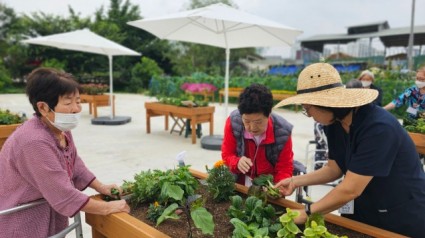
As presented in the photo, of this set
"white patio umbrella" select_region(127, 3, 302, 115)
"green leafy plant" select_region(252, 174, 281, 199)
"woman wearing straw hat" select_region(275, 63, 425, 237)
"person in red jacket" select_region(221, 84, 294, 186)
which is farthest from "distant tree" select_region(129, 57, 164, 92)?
"woman wearing straw hat" select_region(275, 63, 425, 237)

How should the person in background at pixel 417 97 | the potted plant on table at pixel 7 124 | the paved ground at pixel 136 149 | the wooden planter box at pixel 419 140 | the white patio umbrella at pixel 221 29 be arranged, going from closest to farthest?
the wooden planter box at pixel 419 140
the potted plant on table at pixel 7 124
the person in background at pixel 417 97
the paved ground at pixel 136 149
the white patio umbrella at pixel 221 29

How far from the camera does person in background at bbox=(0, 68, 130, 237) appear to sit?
1360mm

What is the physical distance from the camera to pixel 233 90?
47.3ft

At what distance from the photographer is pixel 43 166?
1.35 meters

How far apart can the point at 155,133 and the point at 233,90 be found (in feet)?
24.3

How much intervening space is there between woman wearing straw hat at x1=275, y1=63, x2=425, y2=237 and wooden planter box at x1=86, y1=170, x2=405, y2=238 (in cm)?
12

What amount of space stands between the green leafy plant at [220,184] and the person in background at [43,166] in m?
0.49

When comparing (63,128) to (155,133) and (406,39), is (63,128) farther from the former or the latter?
(406,39)

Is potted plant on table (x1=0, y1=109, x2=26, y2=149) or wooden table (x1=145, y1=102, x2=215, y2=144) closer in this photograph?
potted plant on table (x1=0, y1=109, x2=26, y2=149)

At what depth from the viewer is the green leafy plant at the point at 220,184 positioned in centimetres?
179

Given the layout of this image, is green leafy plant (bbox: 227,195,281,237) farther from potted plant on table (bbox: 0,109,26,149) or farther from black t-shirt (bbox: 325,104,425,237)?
potted plant on table (bbox: 0,109,26,149)

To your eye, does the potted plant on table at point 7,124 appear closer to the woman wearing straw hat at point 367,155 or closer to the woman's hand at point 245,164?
the woman's hand at point 245,164

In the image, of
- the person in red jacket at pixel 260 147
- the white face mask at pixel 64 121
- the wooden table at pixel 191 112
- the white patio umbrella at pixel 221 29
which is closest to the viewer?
the white face mask at pixel 64 121

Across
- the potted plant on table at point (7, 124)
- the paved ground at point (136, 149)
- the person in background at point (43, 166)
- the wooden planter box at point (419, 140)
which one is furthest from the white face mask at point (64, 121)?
the wooden planter box at point (419, 140)
